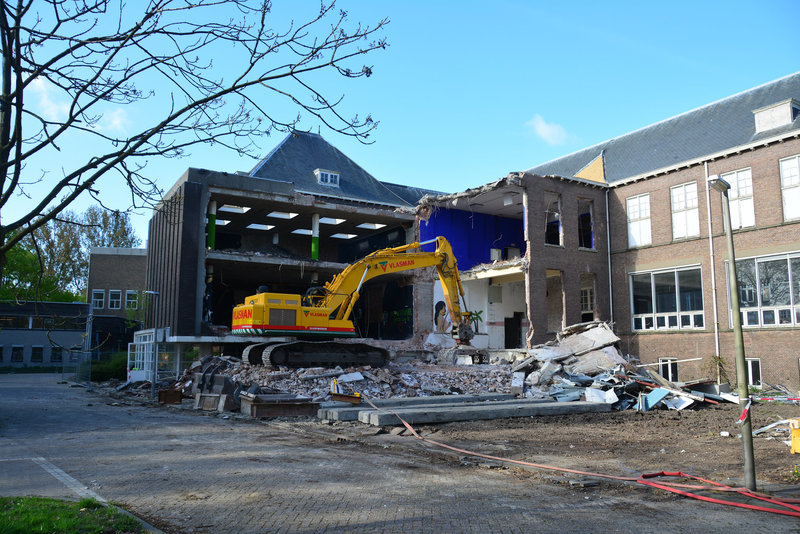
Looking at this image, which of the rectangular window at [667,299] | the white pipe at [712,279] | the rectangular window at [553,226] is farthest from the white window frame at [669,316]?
the rectangular window at [553,226]

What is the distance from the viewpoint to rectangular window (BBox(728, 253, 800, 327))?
2069 cm

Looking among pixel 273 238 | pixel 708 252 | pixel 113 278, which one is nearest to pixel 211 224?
pixel 273 238

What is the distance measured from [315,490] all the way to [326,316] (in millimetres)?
13384

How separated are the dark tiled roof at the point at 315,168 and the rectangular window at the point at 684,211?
46.5 feet

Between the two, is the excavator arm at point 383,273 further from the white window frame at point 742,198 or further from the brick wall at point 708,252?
the white window frame at point 742,198

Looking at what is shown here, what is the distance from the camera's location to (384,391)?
17.2 meters

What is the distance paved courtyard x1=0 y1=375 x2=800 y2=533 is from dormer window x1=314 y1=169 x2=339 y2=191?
23.4 metres

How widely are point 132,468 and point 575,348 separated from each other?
55.4 ft

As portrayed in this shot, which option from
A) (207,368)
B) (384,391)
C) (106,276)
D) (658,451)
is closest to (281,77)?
(658,451)

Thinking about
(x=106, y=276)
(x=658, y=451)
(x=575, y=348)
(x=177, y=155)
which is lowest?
(x=658, y=451)

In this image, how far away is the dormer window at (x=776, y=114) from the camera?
71.5ft

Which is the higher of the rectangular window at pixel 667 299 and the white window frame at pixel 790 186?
the white window frame at pixel 790 186

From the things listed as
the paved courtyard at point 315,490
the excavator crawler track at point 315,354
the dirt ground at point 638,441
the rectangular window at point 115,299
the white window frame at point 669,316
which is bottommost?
the dirt ground at point 638,441

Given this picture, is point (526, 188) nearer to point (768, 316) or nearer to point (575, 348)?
point (575, 348)
